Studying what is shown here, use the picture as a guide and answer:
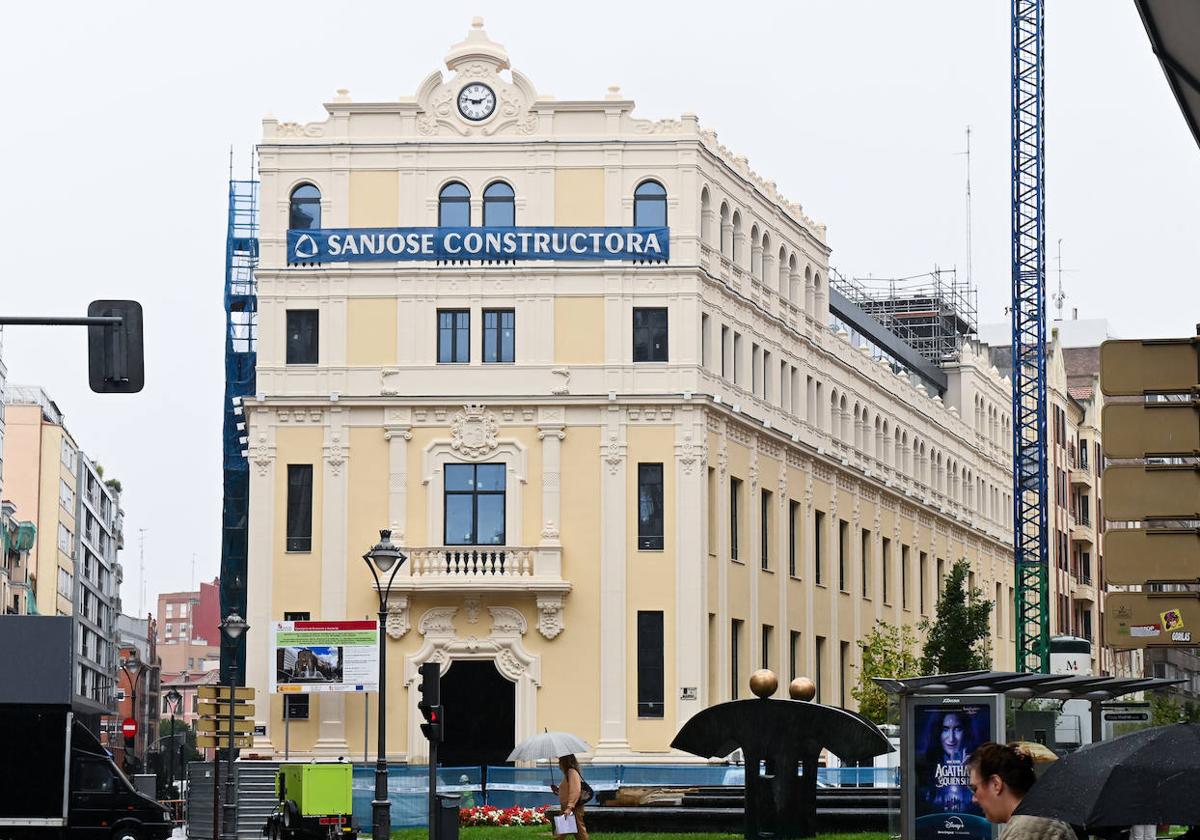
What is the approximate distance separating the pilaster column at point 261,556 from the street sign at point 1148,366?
49.4 metres

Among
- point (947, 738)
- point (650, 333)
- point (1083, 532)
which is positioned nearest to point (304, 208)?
point (650, 333)

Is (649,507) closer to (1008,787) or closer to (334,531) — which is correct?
(334,531)

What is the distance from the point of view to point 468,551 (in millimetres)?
55375

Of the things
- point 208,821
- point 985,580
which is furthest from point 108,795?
point 985,580

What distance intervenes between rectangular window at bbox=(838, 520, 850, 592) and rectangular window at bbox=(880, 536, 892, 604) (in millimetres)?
4212

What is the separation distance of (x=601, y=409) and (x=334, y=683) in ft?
32.8

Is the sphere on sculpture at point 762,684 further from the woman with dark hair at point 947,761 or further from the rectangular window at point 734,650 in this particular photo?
the rectangular window at point 734,650

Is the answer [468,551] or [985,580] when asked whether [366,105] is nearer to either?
[468,551]

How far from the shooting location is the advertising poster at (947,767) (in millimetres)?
22453

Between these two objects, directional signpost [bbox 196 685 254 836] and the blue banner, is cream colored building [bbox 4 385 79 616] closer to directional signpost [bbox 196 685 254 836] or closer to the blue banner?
the blue banner

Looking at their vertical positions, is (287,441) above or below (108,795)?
above

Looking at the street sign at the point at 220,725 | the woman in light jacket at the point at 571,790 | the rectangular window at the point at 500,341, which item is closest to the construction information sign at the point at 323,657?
the rectangular window at the point at 500,341

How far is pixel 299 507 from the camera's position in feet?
186

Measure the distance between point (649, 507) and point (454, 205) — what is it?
9.62m
